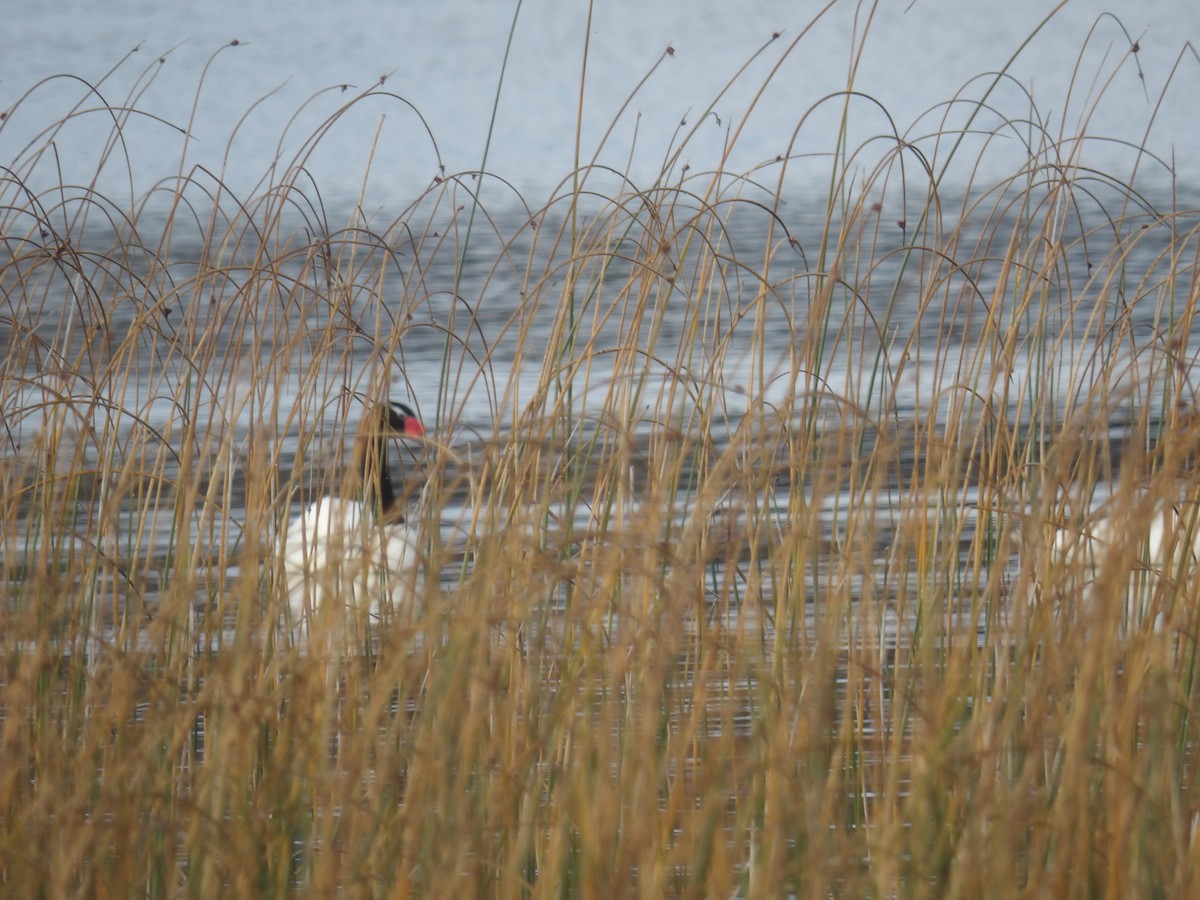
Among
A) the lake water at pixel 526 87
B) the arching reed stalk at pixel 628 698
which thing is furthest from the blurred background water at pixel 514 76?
the arching reed stalk at pixel 628 698

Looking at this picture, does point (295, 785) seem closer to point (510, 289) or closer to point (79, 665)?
point (79, 665)

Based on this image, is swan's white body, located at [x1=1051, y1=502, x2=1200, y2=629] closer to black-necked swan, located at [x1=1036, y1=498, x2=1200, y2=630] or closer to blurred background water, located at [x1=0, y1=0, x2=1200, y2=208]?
black-necked swan, located at [x1=1036, y1=498, x2=1200, y2=630]

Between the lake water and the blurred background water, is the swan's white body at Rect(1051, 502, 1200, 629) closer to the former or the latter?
the lake water

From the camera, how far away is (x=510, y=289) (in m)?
9.14

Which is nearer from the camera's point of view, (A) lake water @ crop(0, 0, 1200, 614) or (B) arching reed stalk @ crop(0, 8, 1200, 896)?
(B) arching reed stalk @ crop(0, 8, 1200, 896)

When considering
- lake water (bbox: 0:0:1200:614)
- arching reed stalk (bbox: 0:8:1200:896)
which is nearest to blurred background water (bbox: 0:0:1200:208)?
lake water (bbox: 0:0:1200:614)

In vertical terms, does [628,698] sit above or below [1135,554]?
below

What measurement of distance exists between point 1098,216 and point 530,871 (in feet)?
30.5

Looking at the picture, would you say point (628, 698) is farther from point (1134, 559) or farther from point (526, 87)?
point (526, 87)

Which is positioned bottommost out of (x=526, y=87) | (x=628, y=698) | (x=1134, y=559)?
(x=628, y=698)

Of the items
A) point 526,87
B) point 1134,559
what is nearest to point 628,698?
point 1134,559

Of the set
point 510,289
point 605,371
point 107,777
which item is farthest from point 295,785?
point 510,289

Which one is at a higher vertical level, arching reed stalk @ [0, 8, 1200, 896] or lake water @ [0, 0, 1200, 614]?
lake water @ [0, 0, 1200, 614]

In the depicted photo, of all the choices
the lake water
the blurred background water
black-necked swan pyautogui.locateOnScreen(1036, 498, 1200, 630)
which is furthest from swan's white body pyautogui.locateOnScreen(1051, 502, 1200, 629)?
the blurred background water
